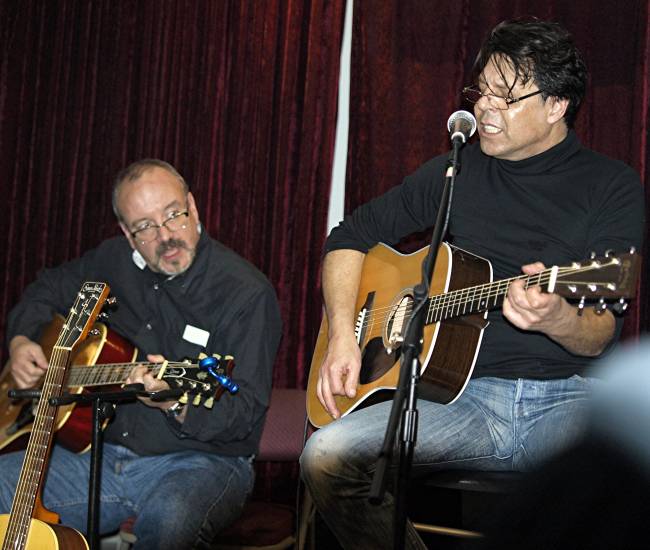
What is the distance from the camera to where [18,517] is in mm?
2500

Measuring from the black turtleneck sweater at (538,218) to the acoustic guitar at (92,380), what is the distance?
86 centimetres

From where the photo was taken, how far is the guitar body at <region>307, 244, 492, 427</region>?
2389mm

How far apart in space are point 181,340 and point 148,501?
2.05ft

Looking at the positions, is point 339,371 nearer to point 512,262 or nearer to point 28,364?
point 512,262

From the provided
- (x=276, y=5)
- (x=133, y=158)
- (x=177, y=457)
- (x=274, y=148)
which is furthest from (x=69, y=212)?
(x=177, y=457)

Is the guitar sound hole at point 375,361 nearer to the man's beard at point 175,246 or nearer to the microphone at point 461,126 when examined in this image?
the microphone at point 461,126

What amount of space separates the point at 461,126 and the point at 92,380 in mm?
1687

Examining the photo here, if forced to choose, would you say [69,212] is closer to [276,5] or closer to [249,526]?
[276,5]

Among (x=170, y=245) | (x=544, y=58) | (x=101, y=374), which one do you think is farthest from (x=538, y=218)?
(x=101, y=374)

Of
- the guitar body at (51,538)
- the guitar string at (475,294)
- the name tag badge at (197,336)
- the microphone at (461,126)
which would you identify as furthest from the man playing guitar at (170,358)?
the microphone at (461,126)

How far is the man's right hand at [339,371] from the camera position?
262cm

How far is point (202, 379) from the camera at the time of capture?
103 inches

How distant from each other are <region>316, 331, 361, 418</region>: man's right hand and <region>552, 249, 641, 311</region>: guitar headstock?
836mm

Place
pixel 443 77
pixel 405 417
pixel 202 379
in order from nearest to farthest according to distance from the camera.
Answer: pixel 405 417
pixel 202 379
pixel 443 77
